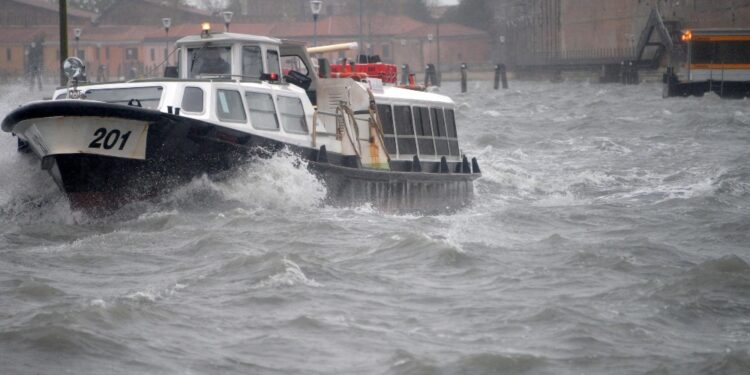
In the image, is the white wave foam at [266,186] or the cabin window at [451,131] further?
the cabin window at [451,131]

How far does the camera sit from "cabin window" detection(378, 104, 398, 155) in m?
21.6

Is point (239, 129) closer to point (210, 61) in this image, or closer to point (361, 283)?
point (210, 61)

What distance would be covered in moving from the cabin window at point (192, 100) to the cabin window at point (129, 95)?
398 millimetres

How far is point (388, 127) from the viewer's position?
21781 mm

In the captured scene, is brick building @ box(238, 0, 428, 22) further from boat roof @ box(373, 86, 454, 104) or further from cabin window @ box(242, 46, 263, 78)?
cabin window @ box(242, 46, 263, 78)

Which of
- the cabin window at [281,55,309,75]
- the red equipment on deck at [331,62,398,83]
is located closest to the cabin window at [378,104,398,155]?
the red equipment on deck at [331,62,398,83]

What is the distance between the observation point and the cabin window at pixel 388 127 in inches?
851

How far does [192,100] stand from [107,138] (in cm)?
162

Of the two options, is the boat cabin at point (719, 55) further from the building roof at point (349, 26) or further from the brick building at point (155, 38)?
the building roof at point (349, 26)

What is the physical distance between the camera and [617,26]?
99062 millimetres

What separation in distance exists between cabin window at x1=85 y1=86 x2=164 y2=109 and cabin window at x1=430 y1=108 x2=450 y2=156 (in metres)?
5.96

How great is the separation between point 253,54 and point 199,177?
280cm

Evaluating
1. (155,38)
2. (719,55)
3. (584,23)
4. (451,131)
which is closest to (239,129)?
(451,131)

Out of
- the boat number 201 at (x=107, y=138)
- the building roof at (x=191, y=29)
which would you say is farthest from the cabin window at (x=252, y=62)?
the building roof at (x=191, y=29)
